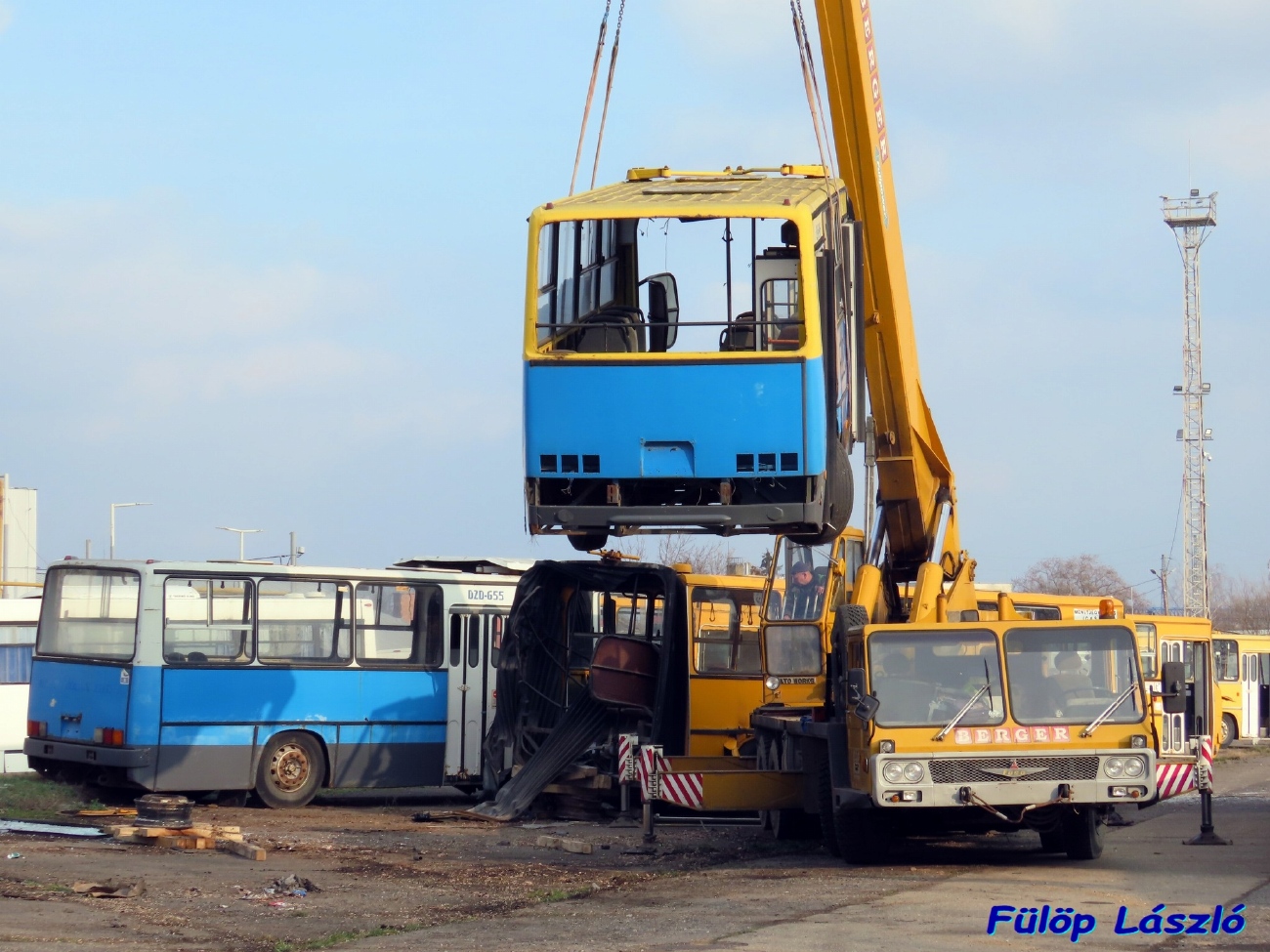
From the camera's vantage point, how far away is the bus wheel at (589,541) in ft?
41.0

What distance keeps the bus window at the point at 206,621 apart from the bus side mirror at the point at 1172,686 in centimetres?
1037

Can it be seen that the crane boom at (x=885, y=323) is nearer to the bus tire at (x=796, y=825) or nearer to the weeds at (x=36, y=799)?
the bus tire at (x=796, y=825)

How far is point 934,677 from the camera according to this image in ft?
42.7

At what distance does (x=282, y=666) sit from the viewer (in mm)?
19266

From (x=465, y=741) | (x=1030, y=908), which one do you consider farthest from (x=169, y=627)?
(x=1030, y=908)

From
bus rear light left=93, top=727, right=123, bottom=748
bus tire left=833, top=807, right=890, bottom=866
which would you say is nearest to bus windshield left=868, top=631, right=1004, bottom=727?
bus tire left=833, top=807, right=890, bottom=866

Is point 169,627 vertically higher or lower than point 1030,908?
higher

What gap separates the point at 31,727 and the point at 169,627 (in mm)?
2332

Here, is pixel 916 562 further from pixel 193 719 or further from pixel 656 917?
pixel 193 719

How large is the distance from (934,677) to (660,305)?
3.58 m

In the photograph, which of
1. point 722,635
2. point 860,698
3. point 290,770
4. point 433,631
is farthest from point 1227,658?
point 860,698

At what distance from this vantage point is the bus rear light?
18.0m

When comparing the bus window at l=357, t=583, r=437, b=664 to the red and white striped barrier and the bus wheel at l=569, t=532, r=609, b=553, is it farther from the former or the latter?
the bus wheel at l=569, t=532, r=609, b=553

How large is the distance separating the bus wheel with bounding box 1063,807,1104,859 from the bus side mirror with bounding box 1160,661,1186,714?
41.2 inches
